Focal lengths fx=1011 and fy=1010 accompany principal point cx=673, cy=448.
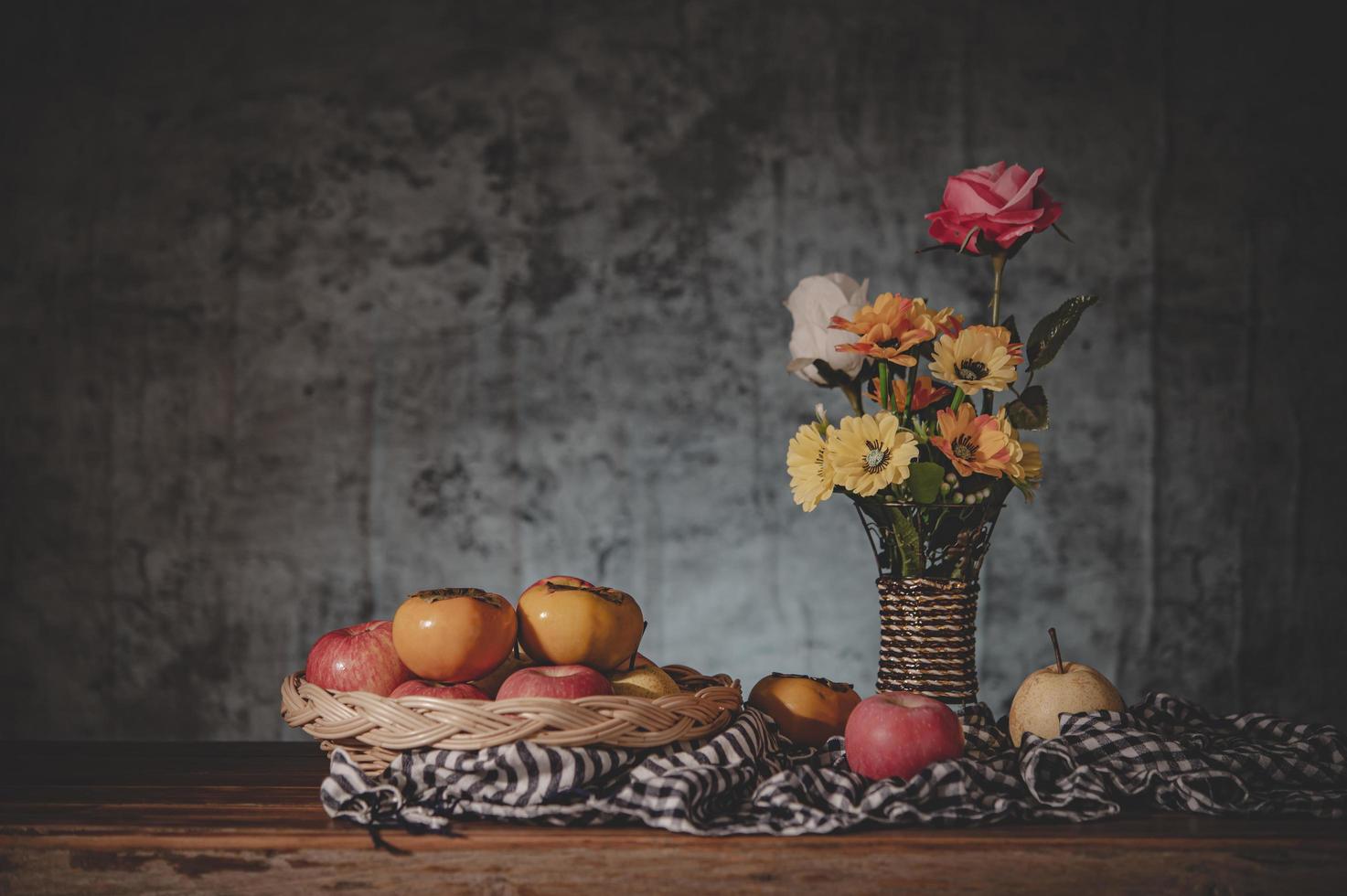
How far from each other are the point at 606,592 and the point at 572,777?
0.74 ft

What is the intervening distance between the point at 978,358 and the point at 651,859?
61 centimetres

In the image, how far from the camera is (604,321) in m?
2.74

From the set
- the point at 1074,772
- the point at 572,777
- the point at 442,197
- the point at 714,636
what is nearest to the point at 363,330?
the point at 442,197

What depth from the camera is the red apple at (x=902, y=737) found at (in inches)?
37.1

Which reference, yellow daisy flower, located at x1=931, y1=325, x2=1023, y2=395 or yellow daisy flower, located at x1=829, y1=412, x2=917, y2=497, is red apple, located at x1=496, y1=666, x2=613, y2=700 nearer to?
yellow daisy flower, located at x1=829, y1=412, x2=917, y2=497

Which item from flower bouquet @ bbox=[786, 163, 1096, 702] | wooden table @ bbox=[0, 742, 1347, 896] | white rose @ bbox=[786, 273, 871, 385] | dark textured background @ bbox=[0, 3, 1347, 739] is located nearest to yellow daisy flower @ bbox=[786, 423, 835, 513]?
flower bouquet @ bbox=[786, 163, 1096, 702]

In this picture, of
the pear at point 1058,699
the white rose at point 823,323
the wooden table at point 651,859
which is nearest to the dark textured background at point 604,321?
the white rose at point 823,323

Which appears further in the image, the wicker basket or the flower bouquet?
the flower bouquet

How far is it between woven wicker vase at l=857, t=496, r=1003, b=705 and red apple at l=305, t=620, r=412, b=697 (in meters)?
0.52

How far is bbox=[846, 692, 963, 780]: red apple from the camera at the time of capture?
941mm

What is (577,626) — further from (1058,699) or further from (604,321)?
(604,321)

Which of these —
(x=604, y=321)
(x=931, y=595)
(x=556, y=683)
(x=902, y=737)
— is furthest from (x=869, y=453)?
(x=604, y=321)

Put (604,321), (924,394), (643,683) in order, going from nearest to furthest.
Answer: (643,683) → (924,394) → (604,321)

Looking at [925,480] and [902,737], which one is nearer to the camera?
[902,737]
